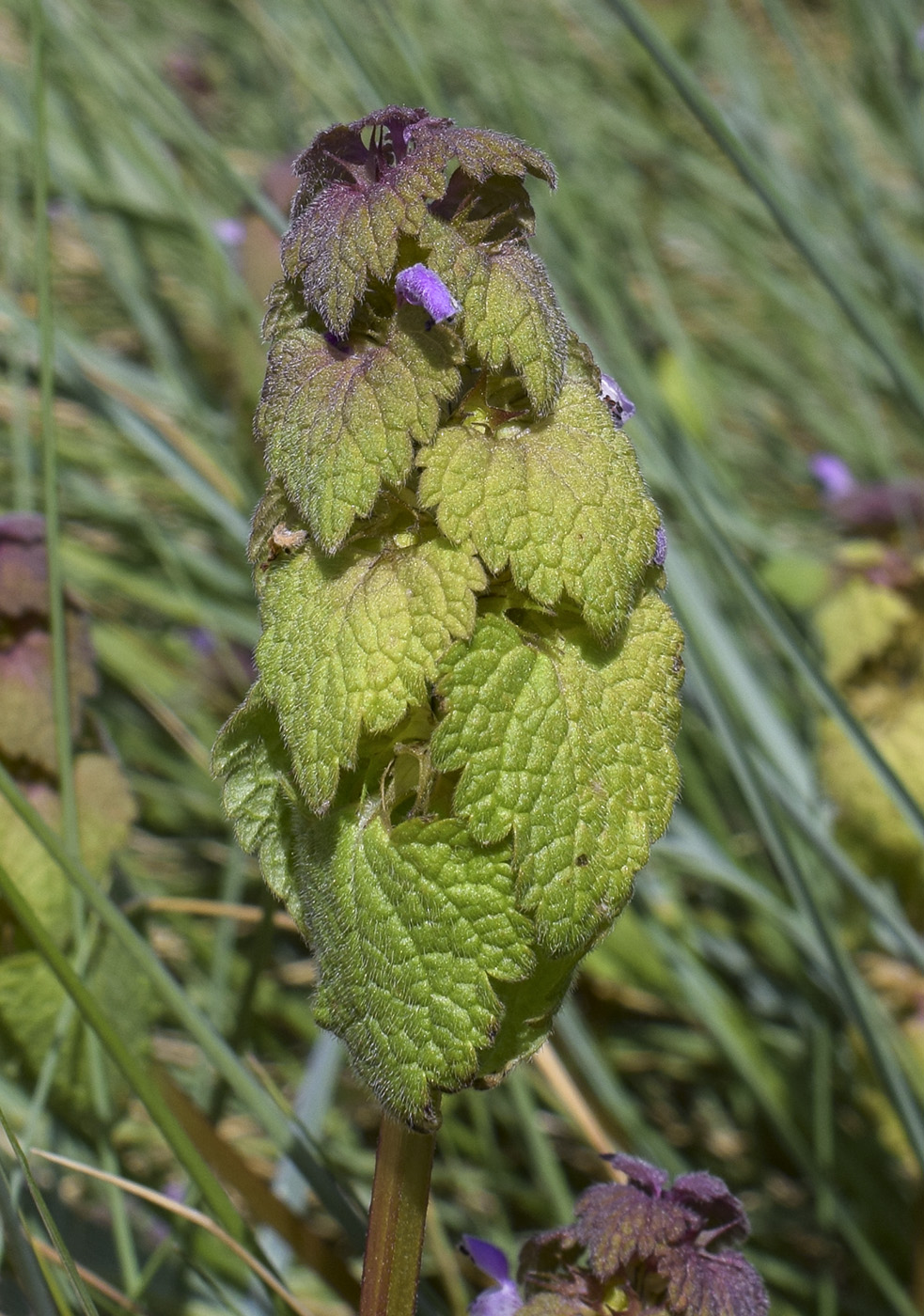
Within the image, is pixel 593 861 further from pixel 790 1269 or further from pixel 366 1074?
pixel 790 1269

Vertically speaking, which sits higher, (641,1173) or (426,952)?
(426,952)

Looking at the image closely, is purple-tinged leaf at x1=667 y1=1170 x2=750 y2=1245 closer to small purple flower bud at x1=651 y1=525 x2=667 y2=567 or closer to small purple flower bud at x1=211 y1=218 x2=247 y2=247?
small purple flower bud at x1=651 y1=525 x2=667 y2=567

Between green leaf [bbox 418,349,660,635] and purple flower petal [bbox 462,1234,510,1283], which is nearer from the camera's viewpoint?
green leaf [bbox 418,349,660,635]

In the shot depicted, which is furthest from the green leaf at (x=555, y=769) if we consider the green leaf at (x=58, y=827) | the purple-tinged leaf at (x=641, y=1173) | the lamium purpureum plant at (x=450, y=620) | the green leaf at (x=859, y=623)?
the green leaf at (x=859, y=623)

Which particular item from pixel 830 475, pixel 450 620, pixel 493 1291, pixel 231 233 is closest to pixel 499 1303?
pixel 493 1291

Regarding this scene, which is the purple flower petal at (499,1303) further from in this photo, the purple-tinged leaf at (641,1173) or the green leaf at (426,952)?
the green leaf at (426,952)

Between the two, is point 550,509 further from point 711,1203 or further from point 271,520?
point 711,1203

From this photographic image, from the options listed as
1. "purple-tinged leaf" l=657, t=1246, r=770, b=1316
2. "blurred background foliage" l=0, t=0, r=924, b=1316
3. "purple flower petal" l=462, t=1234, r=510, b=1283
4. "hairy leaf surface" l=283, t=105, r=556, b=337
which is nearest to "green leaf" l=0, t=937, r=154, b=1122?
"blurred background foliage" l=0, t=0, r=924, b=1316
